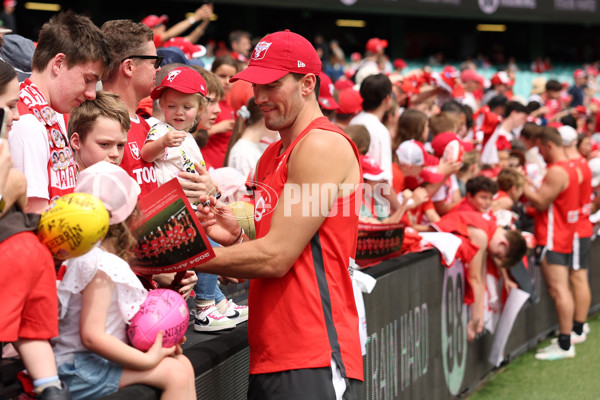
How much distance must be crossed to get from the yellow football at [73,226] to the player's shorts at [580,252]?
6587mm

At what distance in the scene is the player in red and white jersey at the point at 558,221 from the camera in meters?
7.78

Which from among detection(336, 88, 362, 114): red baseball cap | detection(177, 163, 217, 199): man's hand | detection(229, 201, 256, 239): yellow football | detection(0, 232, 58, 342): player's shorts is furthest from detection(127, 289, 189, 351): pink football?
detection(336, 88, 362, 114): red baseball cap

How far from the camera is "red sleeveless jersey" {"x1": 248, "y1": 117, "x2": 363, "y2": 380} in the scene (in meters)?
A: 2.79

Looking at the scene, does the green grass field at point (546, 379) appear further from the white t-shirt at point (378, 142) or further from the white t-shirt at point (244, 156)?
the white t-shirt at point (244, 156)

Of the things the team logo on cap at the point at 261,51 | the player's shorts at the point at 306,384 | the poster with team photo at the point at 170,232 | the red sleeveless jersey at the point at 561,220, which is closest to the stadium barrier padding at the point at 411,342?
the player's shorts at the point at 306,384

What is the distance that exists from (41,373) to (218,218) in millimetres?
989

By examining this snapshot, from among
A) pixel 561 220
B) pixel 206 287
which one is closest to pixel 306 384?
pixel 206 287

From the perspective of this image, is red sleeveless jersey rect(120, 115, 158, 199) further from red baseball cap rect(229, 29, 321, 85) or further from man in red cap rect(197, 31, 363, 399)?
red baseball cap rect(229, 29, 321, 85)

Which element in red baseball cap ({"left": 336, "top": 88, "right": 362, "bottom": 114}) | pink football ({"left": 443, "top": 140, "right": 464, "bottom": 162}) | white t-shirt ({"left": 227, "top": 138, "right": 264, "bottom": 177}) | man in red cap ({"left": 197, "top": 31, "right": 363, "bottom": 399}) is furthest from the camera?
red baseball cap ({"left": 336, "top": 88, "right": 362, "bottom": 114})

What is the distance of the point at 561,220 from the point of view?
7914 millimetres

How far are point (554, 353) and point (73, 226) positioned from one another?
6214 millimetres

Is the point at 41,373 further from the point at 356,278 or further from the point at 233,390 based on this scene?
the point at 356,278

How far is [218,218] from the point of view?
3.09 m

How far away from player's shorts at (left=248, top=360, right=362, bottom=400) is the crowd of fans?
305 mm
